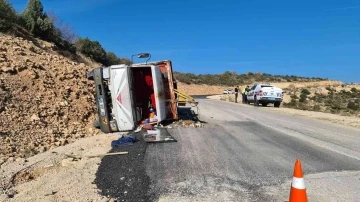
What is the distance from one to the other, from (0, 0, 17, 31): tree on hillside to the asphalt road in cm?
1451

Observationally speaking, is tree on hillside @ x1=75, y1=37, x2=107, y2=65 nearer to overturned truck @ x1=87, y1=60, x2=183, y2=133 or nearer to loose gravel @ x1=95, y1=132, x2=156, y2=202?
overturned truck @ x1=87, y1=60, x2=183, y2=133

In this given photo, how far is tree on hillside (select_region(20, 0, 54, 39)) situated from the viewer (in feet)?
86.9

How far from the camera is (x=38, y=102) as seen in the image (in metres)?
14.2

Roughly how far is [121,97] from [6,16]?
14.4 meters

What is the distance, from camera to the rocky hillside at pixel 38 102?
1120cm

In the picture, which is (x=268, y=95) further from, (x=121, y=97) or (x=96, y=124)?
(x=121, y=97)

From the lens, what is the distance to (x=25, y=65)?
1648cm

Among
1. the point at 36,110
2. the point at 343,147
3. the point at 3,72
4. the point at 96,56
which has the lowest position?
the point at 343,147

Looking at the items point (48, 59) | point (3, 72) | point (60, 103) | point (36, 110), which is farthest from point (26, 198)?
point (48, 59)

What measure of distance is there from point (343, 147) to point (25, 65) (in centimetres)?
1284

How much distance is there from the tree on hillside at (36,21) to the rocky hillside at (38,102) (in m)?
6.93

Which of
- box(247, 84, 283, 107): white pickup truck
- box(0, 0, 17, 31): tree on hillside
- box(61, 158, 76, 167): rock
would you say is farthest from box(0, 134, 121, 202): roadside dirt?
box(247, 84, 283, 107): white pickup truck

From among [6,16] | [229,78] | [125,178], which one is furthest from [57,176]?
[229,78]

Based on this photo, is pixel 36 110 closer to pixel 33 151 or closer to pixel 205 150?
→ pixel 33 151
